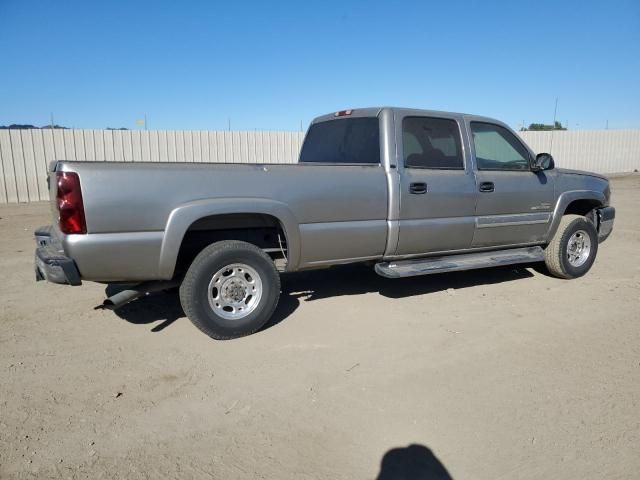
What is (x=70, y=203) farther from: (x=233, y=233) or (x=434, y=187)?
(x=434, y=187)

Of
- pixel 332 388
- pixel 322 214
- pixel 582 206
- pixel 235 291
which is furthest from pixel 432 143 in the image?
pixel 332 388

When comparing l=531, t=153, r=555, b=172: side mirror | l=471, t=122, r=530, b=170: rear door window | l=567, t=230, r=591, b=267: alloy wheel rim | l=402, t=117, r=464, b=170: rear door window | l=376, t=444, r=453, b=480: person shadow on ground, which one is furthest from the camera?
l=567, t=230, r=591, b=267: alloy wheel rim

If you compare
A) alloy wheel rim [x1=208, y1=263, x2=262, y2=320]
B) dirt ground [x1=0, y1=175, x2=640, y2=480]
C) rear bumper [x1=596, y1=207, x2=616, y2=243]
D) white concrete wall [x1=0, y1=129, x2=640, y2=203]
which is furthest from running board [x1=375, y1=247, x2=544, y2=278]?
white concrete wall [x1=0, y1=129, x2=640, y2=203]

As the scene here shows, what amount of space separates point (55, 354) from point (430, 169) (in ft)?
12.4

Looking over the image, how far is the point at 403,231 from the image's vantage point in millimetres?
4895

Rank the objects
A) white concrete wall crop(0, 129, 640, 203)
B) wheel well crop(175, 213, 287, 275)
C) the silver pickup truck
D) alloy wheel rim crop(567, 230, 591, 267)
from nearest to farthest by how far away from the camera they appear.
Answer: the silver pickup truck → wheel well crop(175, 213, 287, 275) → alloy wheel rim crop(567, 230, 591, 267) → white concrete wall crop(0, 129, 640, 203)

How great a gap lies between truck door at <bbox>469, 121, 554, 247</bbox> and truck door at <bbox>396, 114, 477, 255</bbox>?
0.20 meters

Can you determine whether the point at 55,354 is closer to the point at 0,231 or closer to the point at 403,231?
the point at 403,231

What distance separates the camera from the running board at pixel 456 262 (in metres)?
4.89

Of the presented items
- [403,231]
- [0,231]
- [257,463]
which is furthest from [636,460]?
[0,231]

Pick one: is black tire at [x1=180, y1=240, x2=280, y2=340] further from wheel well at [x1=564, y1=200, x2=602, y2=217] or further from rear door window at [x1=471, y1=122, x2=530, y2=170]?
wheel well at [x1=564, y1=200, x2=602, y2=217]

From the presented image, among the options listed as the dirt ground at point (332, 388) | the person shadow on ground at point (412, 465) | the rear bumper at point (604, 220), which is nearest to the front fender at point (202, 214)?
the dirt ground at point (332, 388)

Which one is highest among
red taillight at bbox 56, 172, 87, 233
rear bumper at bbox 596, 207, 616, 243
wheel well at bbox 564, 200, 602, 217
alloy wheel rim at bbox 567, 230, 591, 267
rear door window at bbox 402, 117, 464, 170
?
rear door window at bbox 402, 117, 464, 170

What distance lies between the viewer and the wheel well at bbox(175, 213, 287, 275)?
4.34 metres
